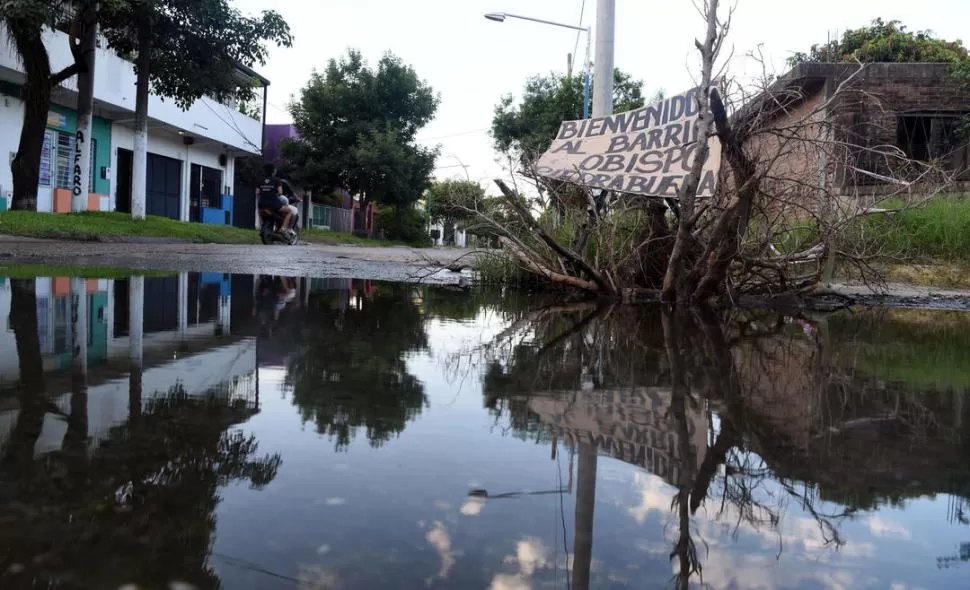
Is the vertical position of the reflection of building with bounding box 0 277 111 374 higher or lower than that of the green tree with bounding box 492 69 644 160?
lower

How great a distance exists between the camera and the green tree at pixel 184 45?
55.5 feet

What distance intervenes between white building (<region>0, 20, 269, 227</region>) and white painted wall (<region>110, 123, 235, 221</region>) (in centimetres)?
3

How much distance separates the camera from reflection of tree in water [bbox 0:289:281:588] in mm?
1282

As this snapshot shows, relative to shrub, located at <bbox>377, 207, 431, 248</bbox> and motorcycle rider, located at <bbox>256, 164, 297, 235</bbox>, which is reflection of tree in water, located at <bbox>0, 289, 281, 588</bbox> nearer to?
motorcycle rider, located at <bbox>256, 164, 297, 235</bbox>

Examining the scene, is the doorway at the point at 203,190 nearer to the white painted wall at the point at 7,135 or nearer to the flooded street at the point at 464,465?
the white painted wall at the point at 7,135

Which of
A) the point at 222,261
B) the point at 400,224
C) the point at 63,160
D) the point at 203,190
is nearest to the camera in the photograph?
the point at 222,261

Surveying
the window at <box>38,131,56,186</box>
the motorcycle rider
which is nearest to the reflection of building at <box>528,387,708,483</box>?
the motorcycle rider

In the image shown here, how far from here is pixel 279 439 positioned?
2.09 metres

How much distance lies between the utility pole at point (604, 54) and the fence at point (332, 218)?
2920cm

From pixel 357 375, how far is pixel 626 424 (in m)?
1.12

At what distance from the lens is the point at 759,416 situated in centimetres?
258

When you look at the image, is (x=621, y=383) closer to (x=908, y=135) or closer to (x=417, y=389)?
(x=417, y=389)

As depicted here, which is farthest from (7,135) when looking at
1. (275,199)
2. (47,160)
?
(275,199)

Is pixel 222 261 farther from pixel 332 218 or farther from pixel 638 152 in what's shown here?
pixel 332 218
